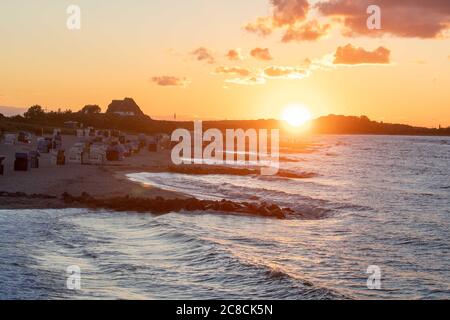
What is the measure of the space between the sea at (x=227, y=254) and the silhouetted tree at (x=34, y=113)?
94763 mm

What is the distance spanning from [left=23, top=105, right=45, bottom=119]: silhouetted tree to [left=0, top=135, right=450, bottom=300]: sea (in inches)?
3731

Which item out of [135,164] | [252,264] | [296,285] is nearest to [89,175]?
[135,164]

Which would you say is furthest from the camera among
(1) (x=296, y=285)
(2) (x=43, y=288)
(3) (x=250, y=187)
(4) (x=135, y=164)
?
(4) (x=135, y=164)

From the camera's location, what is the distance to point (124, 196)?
26.8 m

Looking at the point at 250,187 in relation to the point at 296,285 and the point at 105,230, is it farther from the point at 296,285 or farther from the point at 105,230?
the point at 296,285

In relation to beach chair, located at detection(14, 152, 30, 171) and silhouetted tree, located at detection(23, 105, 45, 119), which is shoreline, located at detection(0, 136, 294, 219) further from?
silhouetted tree, located at detection(23, 105, 45, 119)

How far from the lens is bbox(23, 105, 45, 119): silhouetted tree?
11550cm
